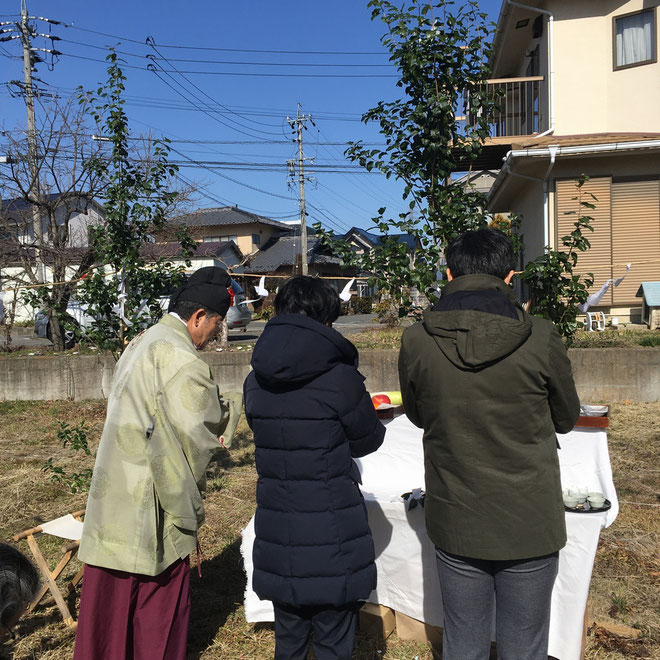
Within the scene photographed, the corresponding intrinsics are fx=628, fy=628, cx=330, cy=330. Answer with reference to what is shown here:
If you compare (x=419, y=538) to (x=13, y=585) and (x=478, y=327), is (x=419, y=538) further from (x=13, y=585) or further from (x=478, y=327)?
(x=13, y=585)

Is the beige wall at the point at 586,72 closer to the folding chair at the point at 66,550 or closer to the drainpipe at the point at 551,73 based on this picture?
the drainpipe at the point at 551,73

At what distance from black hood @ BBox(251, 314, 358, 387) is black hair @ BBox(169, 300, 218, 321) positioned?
13.6 inches

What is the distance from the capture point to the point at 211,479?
17.3 ft

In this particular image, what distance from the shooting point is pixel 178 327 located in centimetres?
219

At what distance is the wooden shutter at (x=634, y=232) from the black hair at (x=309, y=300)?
9.02 m

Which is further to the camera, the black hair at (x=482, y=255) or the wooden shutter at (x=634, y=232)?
the wooden shutter at (x=634, y=232)

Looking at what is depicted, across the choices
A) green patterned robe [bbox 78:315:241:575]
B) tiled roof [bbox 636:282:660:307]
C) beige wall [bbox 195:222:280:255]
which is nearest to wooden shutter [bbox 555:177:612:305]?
tiled roof [bbox 636:282:660:307]

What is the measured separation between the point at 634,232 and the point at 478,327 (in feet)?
31.1

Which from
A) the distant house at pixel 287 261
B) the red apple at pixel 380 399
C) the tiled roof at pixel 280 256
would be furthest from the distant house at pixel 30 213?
the tiled roof at pixel 280 256

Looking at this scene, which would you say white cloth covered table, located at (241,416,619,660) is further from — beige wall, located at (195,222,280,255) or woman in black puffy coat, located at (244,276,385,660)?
beige wall, located at (195,222,280,255)

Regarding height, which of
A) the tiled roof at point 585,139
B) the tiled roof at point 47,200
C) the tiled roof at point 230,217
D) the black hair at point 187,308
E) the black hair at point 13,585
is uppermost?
the tiled roof at point 230,217

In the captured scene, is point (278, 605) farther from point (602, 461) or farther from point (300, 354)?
point (602, 461)

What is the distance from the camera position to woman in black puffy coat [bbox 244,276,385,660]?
192 centimetres

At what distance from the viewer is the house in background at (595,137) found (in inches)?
382
